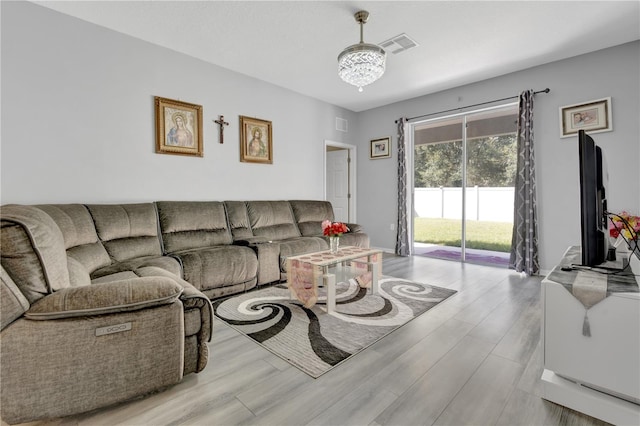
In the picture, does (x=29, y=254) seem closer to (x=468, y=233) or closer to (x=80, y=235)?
(x=80, y=235)

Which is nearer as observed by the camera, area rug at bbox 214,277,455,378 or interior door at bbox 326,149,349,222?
area rug at bbox 214,277,455,378

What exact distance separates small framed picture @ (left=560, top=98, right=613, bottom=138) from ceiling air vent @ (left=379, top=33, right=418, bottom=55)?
6.98ft

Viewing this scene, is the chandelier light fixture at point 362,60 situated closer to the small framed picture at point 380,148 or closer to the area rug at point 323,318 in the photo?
the area rug at point 323,318

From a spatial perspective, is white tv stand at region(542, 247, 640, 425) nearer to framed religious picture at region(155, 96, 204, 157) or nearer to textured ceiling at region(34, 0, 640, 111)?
textured ceiling at region(34, 0, 640, 111)

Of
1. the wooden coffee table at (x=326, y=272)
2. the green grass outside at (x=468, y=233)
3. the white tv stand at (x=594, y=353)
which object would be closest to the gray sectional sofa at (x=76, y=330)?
the wooden coffee table at (x=326, y=272)

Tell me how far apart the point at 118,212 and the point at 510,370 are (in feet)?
11.1

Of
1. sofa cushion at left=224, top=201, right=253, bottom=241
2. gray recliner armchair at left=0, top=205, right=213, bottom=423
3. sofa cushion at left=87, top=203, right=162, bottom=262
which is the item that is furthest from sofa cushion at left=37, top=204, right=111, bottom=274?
sofa cushion at left=224, top=201, right=253, bottom=241

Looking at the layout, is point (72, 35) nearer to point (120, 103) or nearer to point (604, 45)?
point (120, 103)

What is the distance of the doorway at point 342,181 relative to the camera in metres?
5.95

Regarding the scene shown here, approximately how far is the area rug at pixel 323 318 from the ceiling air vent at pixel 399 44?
271 centimetres

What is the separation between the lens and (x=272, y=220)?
13.6 ft

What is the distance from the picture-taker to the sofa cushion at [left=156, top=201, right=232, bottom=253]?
122 inches

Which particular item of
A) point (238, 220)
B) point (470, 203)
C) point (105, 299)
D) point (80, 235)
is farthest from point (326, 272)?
point (470, 203)

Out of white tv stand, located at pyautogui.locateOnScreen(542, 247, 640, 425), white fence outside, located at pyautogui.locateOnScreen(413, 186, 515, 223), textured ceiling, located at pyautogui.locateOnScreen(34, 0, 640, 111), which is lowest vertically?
white tv stand, located at pyautogui.locateOnScreen(542, 247, 640, 425)
